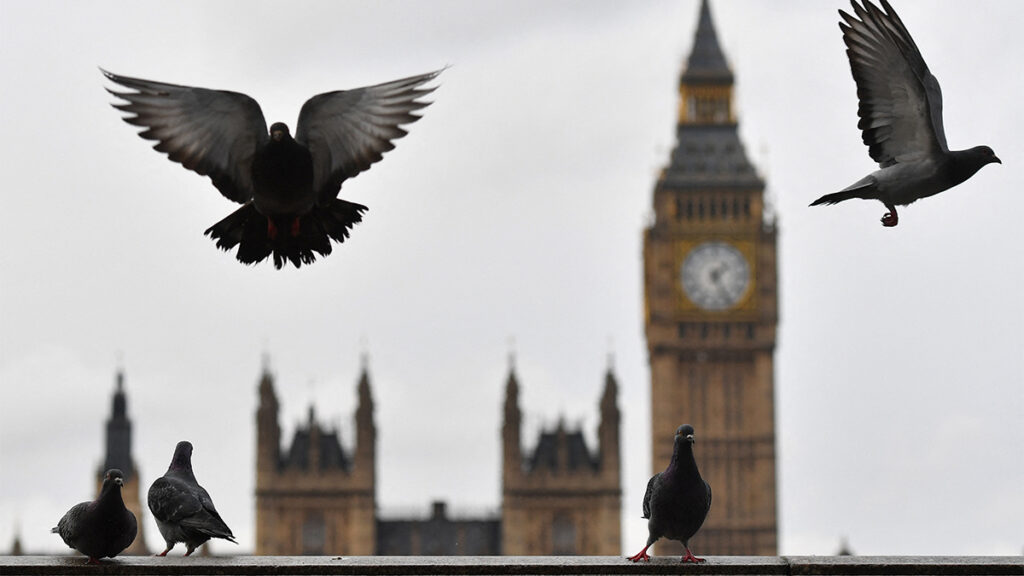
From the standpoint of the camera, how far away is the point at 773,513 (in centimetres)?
10619

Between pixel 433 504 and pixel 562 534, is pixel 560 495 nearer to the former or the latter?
pixel 562 534

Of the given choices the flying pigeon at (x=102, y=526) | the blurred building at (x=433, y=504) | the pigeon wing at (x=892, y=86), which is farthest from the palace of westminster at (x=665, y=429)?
the pigeon wing at (x=892, y=86)

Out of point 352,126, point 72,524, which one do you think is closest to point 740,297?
point 72,524

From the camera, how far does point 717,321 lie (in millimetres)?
107750

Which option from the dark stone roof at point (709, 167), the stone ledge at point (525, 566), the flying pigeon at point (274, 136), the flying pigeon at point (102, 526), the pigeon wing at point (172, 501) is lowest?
the stone ledge at point (525, 566)

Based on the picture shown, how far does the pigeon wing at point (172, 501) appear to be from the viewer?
1473cm

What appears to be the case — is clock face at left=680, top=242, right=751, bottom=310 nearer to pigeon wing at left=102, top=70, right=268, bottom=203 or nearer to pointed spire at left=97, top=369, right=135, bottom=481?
pointed spire at left=97, top=369, right=135, bottom=481

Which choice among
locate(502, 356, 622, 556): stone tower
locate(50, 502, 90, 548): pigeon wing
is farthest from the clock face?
locate(50, 502, 90, 548): pigeon wing

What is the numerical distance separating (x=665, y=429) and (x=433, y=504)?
14.2 m

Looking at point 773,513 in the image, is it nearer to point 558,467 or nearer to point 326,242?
point 558,467

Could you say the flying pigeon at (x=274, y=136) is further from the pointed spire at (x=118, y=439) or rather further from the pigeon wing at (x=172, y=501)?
the pointed spire at (x=118, y=439)

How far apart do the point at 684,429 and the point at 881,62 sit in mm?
2982

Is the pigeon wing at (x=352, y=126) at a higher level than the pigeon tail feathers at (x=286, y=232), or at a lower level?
higher

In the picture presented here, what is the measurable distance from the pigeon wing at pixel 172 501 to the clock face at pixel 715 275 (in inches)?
3671
